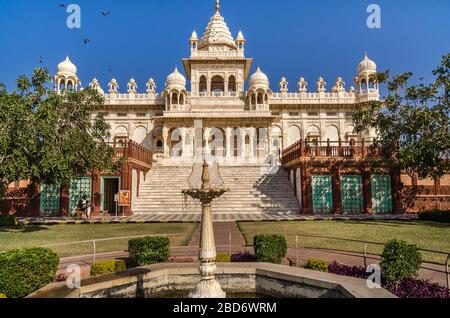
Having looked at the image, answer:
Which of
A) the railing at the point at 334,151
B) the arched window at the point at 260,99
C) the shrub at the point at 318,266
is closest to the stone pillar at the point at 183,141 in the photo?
the arched window at the point at 260,99

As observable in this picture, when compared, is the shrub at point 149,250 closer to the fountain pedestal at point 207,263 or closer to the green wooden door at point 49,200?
the fountain pedestal at point 207,263

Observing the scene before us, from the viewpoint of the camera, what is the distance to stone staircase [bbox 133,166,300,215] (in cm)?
2434

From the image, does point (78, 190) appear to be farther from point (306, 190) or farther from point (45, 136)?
point (306, 190)

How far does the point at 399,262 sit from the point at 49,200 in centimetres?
2474

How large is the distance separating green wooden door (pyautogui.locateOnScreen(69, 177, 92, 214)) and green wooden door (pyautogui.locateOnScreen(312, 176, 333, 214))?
16.8 m

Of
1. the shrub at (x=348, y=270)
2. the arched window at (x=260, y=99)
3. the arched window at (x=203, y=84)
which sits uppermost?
the arched window at (x=203, y=84)

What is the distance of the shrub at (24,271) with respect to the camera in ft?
20.6

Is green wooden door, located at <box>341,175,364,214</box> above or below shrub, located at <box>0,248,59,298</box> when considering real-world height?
above

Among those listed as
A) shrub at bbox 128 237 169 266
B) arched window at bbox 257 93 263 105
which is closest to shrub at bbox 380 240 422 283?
shrub at bbox 128 237 169 266

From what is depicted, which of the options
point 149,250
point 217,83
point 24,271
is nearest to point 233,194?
point 149,250

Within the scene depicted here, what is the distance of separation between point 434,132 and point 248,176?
14873 mm

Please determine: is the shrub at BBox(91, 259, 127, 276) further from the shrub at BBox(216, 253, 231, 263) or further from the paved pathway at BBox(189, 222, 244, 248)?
the paved pathway at BBox(189, 222, 244, 248)

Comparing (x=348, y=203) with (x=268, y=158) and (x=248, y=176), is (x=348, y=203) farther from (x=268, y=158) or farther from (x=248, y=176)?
(x=268, y=158)

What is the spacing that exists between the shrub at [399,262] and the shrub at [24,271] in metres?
7.13
